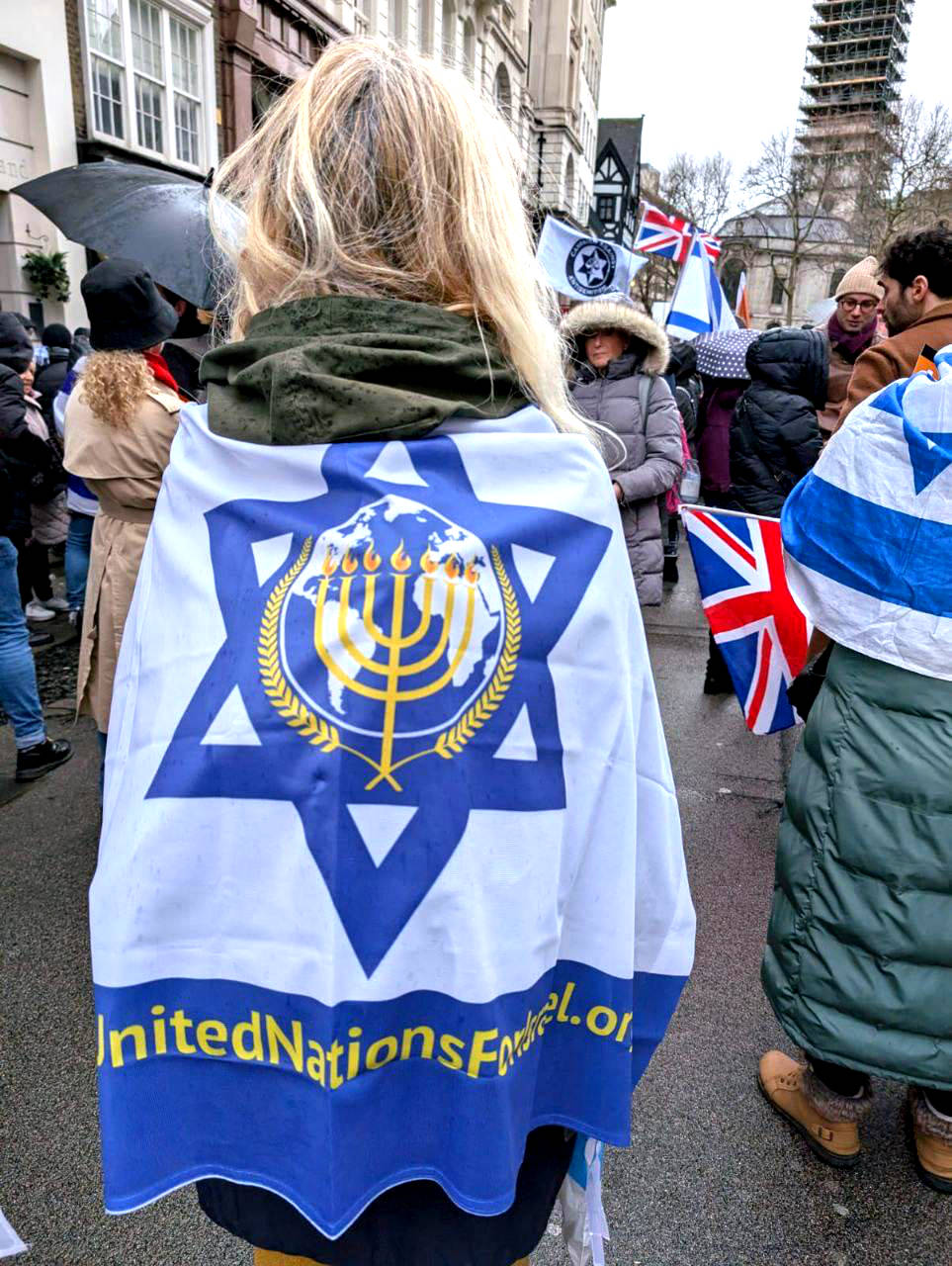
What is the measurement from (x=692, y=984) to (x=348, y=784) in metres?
2.26

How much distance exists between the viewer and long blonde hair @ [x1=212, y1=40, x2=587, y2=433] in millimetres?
1165

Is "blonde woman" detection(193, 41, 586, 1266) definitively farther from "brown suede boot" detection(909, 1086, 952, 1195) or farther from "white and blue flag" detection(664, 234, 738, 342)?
"white and blue flag" detection(664, 234, 738, 342)

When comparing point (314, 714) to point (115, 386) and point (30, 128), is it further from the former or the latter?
point (30, 128)

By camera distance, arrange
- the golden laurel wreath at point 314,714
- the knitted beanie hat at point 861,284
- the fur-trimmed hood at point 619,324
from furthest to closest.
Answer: the knitted beanie hat at point 861,284, the fur-trimmed hood at point 619,324, the golden laurel wreath at point 314,714

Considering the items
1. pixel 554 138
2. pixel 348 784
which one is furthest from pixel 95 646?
pixel 554 138

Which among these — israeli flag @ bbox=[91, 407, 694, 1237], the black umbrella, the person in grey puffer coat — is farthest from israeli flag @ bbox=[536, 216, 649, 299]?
israeli flag @ bbox=[91, 407, 694, 1237]

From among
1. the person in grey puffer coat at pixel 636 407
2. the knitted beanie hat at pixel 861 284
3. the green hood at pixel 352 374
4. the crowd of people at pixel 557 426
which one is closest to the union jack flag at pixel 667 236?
the knitted beanie hat at pixel 861 284

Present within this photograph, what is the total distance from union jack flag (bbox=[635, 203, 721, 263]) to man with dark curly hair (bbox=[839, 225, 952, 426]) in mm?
7179

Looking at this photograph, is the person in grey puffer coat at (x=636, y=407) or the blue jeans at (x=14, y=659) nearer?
the blue jeans at (x=14, y=659)

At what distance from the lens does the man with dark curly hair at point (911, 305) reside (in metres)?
3.09

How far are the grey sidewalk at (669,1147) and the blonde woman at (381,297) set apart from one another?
3.36 ft

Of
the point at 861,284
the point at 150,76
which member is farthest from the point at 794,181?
the point at 861,284

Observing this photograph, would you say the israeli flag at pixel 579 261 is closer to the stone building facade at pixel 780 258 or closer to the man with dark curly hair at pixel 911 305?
the man with dark curly hair at pixel 911 305

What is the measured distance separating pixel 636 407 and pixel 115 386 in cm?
248
